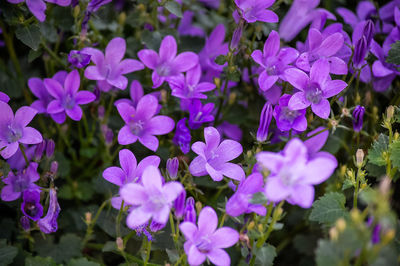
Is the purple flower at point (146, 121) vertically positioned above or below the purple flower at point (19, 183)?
above

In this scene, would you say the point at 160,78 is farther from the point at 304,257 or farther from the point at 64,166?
the point at 304,257

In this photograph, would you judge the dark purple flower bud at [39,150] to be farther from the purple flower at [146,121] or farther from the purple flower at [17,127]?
the purple flower at [146,121]

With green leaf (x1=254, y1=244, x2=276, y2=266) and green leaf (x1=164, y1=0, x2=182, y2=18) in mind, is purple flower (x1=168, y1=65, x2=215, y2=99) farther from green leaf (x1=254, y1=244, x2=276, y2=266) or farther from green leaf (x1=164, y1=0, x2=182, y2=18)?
green leaf (x1=254, y1=244, x2=276, y2=266)

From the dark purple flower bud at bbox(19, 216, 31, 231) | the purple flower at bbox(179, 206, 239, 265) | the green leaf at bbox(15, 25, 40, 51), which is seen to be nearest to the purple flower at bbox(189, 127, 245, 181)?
the purple flower at bbox(179, 206, 239, 265)

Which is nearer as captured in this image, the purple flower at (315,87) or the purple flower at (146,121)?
the purple flower at (315,87)

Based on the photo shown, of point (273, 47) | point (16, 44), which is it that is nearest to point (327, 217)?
point (273, 47)

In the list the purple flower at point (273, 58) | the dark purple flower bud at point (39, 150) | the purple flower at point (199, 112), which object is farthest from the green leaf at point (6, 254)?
the purple flower at point (273, 58)

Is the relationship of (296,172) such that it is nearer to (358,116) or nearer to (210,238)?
(210,238)
